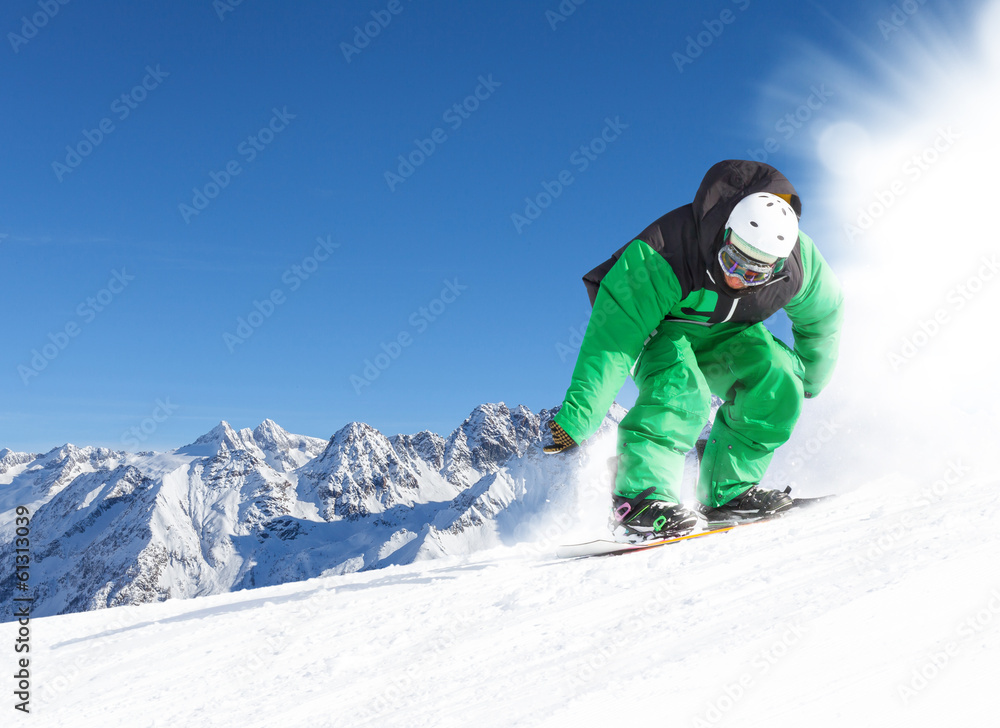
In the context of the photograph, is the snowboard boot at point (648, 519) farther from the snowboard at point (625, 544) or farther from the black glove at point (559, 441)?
the black glove at point (559, 441)

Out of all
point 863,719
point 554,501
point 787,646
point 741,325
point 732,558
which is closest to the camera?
point 863,719

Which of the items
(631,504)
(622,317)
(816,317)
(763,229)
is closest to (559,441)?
(631,504)

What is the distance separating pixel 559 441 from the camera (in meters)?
3.49

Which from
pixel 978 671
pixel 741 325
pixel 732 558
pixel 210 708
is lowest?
pixel 978 671

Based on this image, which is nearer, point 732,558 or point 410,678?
point 410,678

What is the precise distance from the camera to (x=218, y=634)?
10.1ft

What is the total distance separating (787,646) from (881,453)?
18.7ft

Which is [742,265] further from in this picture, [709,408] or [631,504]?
[631,504]

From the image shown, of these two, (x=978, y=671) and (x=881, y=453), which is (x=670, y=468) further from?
(x=881, y=453)

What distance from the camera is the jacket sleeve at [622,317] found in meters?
3.73

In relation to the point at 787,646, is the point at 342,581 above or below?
above

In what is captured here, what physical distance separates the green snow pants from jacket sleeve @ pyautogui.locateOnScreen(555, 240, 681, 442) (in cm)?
24

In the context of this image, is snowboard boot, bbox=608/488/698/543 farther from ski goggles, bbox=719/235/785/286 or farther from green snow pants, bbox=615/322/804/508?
ski goggles, bbox=719/235/785/286

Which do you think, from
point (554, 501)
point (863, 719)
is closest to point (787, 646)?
point (863, 719)
